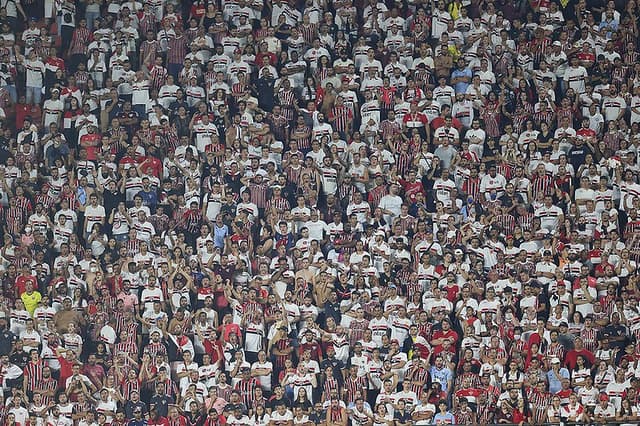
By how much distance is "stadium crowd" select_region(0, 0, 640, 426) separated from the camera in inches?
517

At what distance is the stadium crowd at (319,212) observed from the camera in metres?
13.1

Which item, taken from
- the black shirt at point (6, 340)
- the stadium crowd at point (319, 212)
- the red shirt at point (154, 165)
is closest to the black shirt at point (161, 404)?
the stadium crowd at point (319, 212)

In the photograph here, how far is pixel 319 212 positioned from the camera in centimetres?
1375

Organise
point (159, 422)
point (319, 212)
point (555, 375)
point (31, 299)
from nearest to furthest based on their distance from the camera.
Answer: point (159, 422), point (555, 375), point (31, 299), point (319, 212)

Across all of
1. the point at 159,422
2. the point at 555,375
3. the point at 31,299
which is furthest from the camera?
the point at 31,299

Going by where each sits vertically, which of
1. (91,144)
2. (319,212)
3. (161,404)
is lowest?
(161,404)

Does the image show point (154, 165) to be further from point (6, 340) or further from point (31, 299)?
point (6, 340)

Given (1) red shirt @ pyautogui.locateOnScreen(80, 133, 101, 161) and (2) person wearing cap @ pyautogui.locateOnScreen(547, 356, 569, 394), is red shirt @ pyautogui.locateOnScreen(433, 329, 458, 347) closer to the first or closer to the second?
(2) person wearing cap @ pyautogui.locateOnScreen(547, 356, 569, 394)

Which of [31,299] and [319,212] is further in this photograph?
[319,212]

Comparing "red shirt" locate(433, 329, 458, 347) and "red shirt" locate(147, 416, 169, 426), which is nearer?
"red shirt" locate(147, 416, 169, 426)

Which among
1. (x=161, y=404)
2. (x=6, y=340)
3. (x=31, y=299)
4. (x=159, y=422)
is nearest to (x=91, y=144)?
(x=31, y=299)

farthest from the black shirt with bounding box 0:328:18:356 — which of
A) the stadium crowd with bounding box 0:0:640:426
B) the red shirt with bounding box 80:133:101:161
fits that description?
the red shirt with bounding box 80:133:101:161

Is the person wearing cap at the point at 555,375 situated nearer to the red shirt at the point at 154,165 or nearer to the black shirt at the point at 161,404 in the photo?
the black shirt at the point at 161,404

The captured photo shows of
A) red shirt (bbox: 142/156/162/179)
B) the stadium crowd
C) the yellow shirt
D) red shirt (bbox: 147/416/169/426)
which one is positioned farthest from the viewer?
red shirt (bbox: 142/156/162/179)
